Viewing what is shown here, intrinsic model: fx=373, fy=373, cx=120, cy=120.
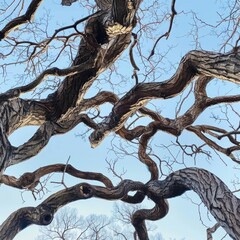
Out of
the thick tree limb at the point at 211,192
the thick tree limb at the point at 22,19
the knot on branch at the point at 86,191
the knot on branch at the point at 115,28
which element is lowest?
the thick tree limb at the point at 211,192

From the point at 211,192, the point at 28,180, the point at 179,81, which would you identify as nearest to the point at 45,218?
the point at 28,180

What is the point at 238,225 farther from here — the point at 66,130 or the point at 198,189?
the point at 66,130

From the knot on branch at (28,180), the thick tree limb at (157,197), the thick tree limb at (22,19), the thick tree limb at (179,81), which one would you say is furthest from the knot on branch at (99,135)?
the thick tree limb at (22,19)

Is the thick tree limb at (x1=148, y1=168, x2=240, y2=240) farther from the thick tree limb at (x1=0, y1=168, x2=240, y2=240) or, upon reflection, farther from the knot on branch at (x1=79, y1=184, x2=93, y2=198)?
the knot on branch at (x1=79, y1=184, x2=93, y2=198)

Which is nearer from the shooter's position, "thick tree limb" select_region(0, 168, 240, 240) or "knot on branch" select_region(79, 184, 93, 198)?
"thick tree limb" select_region(0, 168, 240, 240)

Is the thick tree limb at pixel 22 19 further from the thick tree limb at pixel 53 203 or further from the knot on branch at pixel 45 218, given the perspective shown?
the knot on branch at pixel 45 218

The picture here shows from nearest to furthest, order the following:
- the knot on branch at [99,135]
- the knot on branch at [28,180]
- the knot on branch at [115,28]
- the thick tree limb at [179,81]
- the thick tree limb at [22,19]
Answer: the thick tree limb at [179,81] < the knot on branch at [115,28] < the thick tree limb at [22,19] < the knot on branch at [99,135] < the knot on branch at [28,180]

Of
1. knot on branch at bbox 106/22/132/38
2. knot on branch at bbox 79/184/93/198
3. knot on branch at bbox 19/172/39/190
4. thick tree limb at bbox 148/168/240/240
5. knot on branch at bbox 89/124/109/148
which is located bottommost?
thick tree limb at bbox 148/168/240/240

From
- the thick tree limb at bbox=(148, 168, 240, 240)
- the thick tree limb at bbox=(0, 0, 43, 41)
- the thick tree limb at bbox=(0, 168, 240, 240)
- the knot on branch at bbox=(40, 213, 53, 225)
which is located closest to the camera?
the thick tree limb at bbox=(148, 168, 240, 240)

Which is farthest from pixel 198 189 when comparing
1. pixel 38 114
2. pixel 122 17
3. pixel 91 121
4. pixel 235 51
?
pixel 91 121

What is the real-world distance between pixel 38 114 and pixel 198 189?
2.16 meters

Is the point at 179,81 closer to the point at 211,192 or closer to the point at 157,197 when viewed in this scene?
the point at 211,192

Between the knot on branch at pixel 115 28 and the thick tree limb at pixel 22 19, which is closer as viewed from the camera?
the knot on branch at pixel 115 28

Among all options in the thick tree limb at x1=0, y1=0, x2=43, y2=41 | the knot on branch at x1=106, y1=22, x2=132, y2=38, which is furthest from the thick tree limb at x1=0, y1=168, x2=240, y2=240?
the thick tree limb at x1=0, y1=0, x2=43, y2=41
